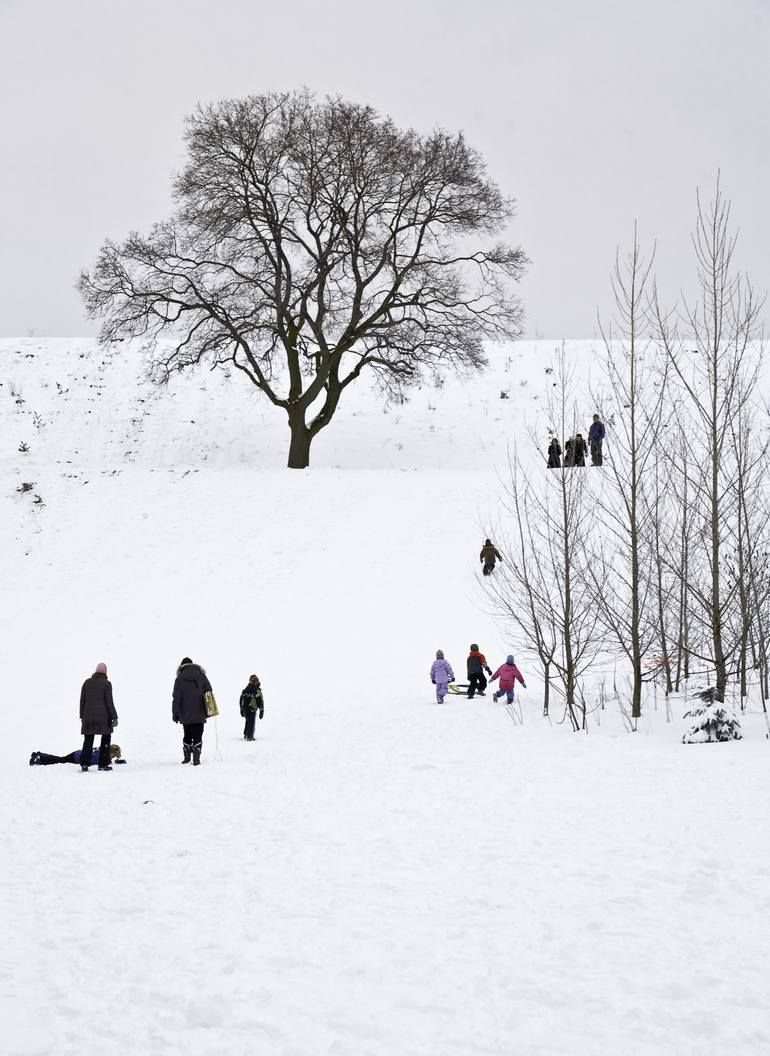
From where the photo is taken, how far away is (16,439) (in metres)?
33.5

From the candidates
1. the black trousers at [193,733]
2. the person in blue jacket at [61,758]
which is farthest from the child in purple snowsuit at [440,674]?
the person in blue jacket at [61,758]

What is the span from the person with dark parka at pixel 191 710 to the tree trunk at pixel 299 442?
17.7 m

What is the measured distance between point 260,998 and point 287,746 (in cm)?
888

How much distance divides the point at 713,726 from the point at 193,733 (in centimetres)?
746

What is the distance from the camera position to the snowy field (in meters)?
4.78

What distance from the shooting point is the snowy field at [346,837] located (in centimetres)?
478

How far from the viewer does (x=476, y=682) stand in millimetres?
17906

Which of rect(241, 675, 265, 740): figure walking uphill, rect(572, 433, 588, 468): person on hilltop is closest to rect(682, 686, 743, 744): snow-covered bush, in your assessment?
rect(241, 675, 265, 740): figure walking uphill

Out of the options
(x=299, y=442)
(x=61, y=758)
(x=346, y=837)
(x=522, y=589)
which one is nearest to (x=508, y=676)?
(x=522, y=589)

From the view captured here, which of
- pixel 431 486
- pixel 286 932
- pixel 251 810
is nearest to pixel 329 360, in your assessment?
pixel 431 486

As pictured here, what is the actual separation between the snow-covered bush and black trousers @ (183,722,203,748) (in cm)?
698

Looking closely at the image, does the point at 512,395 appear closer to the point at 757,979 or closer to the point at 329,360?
the point at 329,360

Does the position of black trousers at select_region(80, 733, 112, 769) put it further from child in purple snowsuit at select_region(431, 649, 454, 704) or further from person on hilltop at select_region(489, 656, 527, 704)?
person on hilltop at select_region(489, 656, 527, 704)

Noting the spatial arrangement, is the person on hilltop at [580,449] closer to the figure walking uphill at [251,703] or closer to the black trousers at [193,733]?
the figure walking uphill at [251,703]
